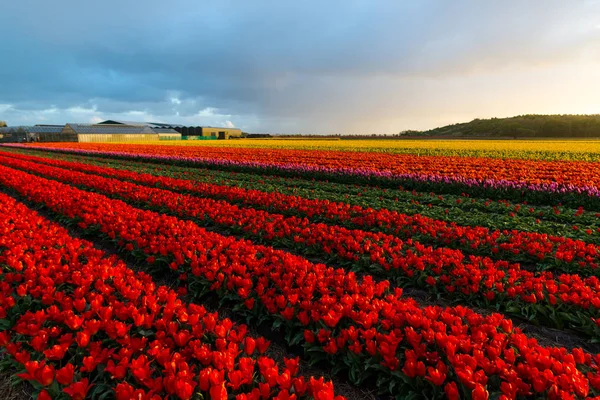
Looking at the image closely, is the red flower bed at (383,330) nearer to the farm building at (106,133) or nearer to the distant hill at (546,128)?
the farm building at (106,133)

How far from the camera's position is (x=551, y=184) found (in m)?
12.6

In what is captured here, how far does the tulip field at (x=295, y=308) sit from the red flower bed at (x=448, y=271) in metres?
0.03

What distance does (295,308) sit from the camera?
12.8 feet

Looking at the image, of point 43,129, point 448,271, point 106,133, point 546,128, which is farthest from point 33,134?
point 546,128

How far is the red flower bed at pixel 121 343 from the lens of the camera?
8.19 feet

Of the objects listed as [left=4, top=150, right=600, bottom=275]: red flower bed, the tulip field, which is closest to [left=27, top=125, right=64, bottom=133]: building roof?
the tulip field

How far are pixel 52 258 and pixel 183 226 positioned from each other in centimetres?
215

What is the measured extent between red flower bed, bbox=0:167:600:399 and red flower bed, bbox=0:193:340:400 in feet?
1.99

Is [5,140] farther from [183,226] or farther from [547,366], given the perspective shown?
[547,366]

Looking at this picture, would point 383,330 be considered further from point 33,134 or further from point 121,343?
point 33,134

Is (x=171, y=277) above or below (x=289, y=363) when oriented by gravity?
below

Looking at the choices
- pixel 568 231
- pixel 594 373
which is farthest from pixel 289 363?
pixel 568 231

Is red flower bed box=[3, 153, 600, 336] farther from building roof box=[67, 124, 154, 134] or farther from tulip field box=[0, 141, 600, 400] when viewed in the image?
building roof box=[67, 124, 154, 134]

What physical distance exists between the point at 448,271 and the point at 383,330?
7.48 ft
